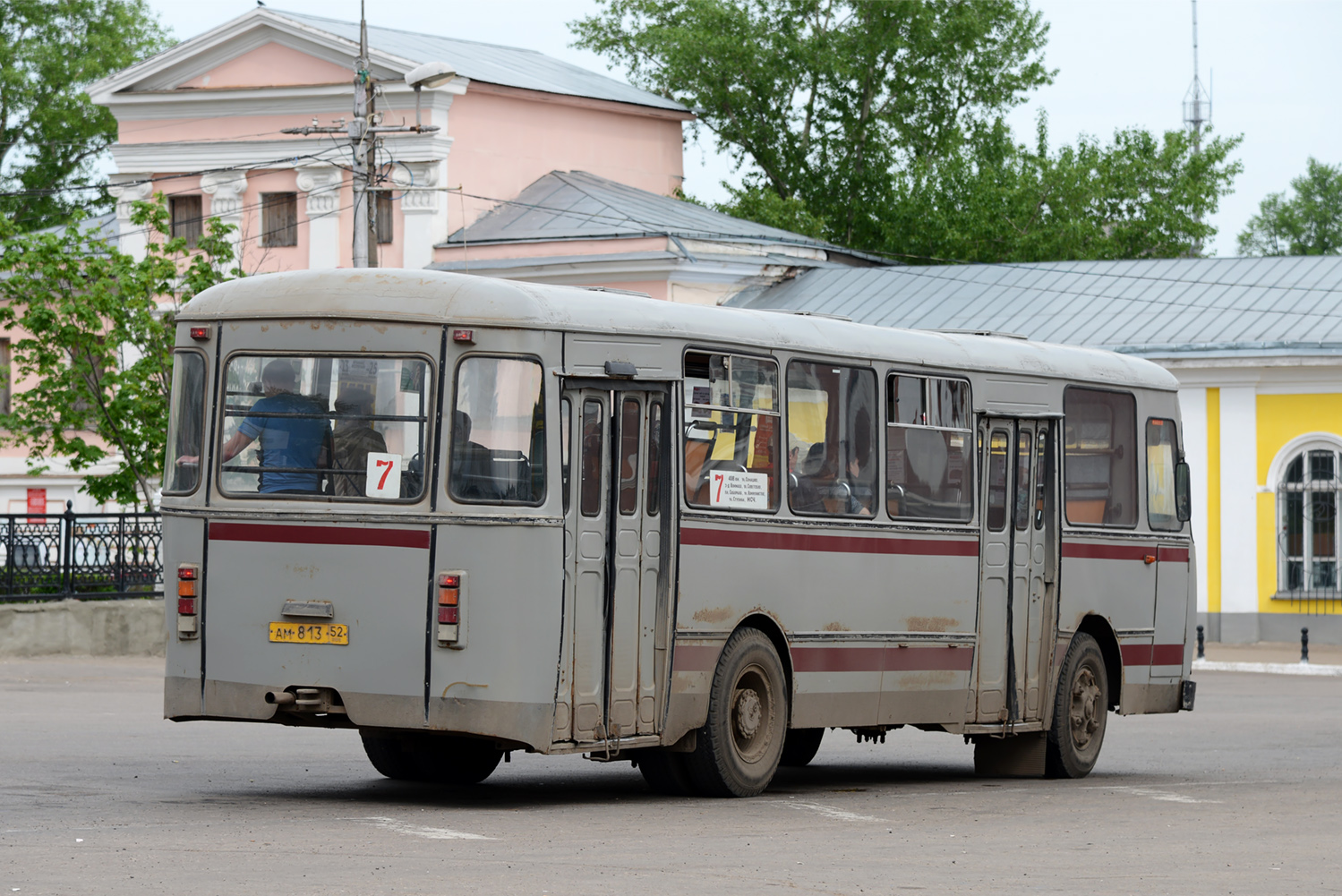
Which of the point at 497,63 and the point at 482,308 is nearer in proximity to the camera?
the point at 482,308

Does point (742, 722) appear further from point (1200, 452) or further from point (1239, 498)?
point (1200, 452)

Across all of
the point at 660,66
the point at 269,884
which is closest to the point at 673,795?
the point at 269,884

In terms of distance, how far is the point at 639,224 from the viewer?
4194 cm

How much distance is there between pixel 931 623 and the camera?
1456 cm

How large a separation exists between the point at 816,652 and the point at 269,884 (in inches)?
215

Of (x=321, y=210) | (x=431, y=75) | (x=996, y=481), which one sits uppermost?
(x=321, y=210)

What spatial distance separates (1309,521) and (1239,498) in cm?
113

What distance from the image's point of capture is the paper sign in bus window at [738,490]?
1283 cm

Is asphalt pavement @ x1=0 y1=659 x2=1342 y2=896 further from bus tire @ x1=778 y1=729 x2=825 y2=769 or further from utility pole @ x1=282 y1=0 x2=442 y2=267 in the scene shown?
utility pole @ x1=282 y1=0 x2=442 y2=267

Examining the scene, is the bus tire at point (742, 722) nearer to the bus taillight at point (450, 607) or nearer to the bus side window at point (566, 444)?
the bus side window at point (566, 444)

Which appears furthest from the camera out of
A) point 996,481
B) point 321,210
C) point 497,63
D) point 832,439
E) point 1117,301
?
point 497,63

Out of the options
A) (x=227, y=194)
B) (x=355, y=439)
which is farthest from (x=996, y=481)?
(x=227, y=194)

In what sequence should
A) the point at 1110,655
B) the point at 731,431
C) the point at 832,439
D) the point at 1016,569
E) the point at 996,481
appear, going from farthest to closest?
the point at 1110,655 < the point at 1016,569 < the point at 996,481 < the point at 832,439 < the point at 731,431

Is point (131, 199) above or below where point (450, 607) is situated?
above
